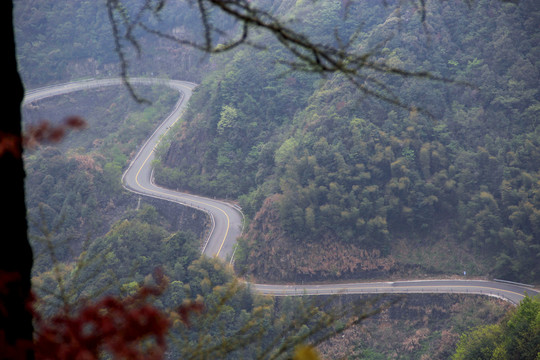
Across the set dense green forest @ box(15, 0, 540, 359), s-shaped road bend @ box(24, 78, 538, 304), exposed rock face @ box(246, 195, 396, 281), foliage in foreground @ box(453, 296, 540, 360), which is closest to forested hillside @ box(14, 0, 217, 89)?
s-shaped road bend @ box(24, 78, 538, 304)

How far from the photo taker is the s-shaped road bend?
722 inches

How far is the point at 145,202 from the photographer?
25000mm

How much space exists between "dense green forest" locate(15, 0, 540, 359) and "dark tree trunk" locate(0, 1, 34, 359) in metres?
13.6

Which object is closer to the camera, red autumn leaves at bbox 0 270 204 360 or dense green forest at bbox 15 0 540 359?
red autumn leaves at bbox 0 270 204 360

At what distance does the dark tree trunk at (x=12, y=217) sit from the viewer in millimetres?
1533

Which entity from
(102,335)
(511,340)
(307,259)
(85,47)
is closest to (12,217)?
(102,335)

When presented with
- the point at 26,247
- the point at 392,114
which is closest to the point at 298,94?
the point at 392,114

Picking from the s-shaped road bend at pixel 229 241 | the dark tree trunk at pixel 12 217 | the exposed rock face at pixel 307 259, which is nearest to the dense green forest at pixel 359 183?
the exposed rock face at pixel 307 259

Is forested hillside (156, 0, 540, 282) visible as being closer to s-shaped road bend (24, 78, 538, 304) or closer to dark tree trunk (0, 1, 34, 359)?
s-shaped road bend (24, 78, 538, 304)

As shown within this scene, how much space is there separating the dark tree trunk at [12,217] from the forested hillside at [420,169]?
18.6 m

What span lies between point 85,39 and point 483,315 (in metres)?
37.6

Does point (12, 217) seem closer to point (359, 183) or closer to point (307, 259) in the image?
point (307, 259)

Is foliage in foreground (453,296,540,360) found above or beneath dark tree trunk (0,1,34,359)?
beneath

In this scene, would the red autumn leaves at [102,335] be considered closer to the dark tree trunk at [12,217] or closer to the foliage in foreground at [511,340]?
the dark tree trunk at [12,217]
